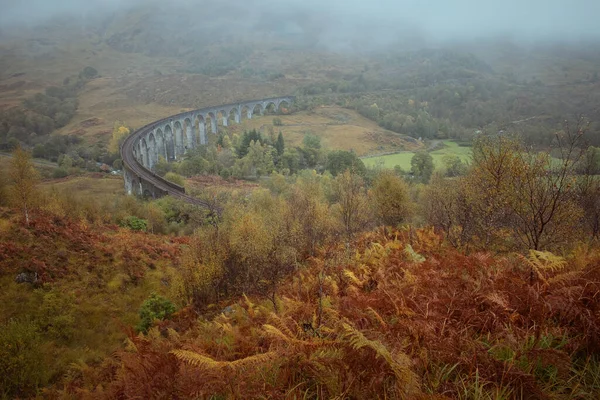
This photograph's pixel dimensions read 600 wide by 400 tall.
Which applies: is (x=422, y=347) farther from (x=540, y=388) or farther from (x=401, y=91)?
(x=401, y=91)

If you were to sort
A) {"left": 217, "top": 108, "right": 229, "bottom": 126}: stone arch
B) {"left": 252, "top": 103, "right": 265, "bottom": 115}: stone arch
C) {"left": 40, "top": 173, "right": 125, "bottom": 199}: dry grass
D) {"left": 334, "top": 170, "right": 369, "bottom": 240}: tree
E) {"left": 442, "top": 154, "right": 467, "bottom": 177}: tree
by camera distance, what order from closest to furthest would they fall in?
1. {"left": 334, "top": 170, "right": 369, "bottom": 240}: tree
2. {"left": 442, "top": 154, "right": 467, "bottom": 177}: tree
3. {"left": 40, "top": 173, "right": 125, "bottom": 199}: dry grass
4. {"left": 217, "top": 108, "right": 229, "bottom": 126}: stone arch
5. {"left": 252, "top": 103, "right": 265, "bottom": 115}: stone arch

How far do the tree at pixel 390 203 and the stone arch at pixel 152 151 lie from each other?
7351 centimetres

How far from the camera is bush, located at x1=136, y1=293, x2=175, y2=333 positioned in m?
15.8

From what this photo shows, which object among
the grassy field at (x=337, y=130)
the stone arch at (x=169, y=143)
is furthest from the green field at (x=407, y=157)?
the stone arch at (x=169, y=143)

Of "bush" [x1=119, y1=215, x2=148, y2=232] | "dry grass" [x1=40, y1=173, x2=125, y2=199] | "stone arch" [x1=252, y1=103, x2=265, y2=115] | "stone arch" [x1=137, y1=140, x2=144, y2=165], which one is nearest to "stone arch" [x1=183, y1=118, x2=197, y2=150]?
"stone arch" [x1=137, y1=140, x2=144, y2=165]

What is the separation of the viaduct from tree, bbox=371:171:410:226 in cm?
2647

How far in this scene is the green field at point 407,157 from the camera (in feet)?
271

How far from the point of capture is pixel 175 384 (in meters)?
5.21

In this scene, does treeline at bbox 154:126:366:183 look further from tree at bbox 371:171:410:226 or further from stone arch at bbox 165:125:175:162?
tree at bbox 371:171:410:226

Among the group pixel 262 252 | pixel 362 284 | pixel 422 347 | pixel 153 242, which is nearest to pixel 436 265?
pixel 362 284

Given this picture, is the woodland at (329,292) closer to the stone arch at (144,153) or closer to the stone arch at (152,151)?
the stone arch at (144,153)

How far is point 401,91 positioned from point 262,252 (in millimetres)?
163204

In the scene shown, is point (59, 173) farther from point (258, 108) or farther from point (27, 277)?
point (258, 108)

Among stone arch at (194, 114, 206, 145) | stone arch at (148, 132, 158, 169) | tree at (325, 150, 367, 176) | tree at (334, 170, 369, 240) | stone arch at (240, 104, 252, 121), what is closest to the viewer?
tree at (334, 170, 369, 240)
